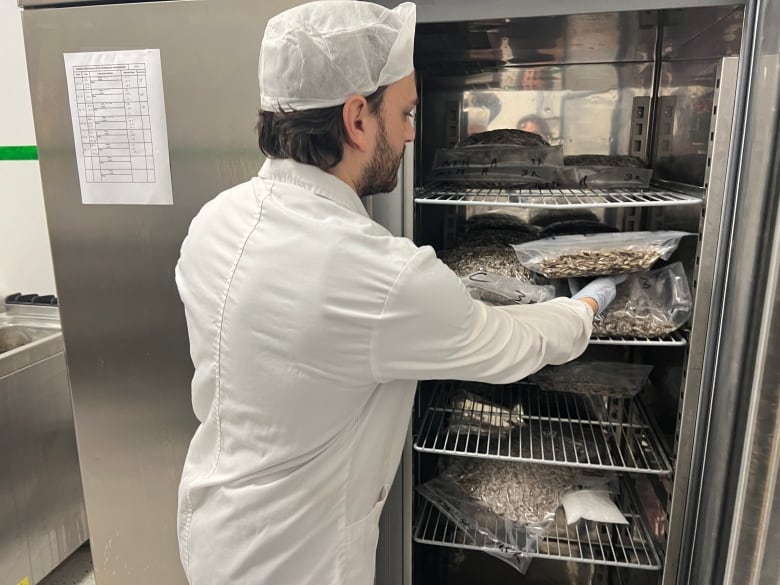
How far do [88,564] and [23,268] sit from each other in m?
1.24

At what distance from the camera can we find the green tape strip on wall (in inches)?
94.7

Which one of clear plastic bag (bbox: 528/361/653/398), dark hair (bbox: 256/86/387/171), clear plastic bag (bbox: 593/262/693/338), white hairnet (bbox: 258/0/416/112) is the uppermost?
white hairnet (bbox: 258/0/416/112)

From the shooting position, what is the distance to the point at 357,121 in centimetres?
101

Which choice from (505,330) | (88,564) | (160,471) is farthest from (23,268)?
(505,330)

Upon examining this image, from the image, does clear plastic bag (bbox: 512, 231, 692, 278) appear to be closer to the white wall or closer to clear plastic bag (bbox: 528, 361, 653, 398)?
clear plastic bag (bbox: 528, 361, 653, 398)

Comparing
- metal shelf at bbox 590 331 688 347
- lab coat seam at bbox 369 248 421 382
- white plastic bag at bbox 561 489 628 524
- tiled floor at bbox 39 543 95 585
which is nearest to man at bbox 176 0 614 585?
lab coat seam at bbox 369 248 421 382

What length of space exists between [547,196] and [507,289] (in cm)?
22

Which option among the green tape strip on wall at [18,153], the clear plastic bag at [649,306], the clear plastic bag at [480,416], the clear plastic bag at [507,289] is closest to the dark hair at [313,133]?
the clear plastic bag at [507,289]

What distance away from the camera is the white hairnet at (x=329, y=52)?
944 millimetres

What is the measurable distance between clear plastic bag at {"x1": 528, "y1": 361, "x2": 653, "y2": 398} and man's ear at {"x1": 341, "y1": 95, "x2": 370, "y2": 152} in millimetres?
787

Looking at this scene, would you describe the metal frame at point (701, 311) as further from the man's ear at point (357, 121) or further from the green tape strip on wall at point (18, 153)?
the green tape strip on wall at point (18, 153)

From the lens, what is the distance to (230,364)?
1.00 m

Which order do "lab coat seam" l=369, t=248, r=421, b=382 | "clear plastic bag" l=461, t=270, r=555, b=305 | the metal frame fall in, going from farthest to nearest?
"clear plastic bag" l=461, t=270, r=555, b=305 < the metal frame < "lab coat seam" l=369, t=248, r=421, b=382

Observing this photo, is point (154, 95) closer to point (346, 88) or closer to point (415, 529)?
point (346, 88)
